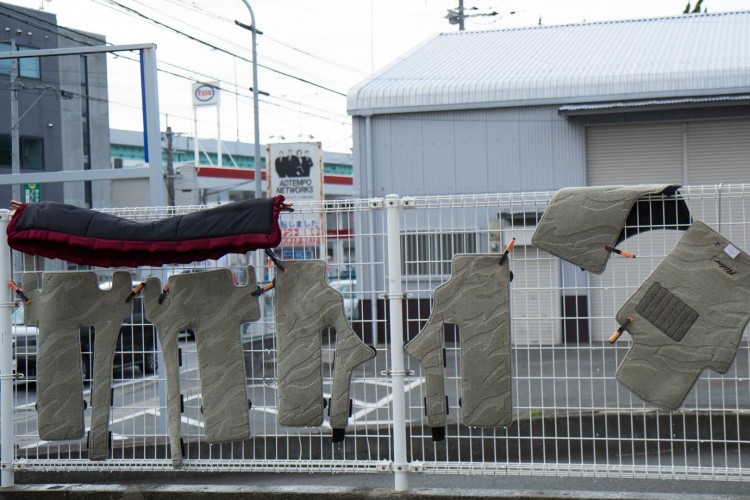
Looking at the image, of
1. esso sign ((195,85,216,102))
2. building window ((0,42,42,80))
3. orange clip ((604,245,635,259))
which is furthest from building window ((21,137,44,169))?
esso sign ((195,85,216,102))

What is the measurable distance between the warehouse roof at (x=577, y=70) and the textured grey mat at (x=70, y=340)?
13895mm

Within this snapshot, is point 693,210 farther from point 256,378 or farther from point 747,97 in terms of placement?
point 747,97

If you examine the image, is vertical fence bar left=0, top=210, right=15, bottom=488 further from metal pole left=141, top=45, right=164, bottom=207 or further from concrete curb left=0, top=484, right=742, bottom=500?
metal pole left=141, top=45, right=164, bottom=207

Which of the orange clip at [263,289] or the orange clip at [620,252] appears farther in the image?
the orange clip at [263,289]

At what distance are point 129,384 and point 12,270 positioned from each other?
109 centimetres

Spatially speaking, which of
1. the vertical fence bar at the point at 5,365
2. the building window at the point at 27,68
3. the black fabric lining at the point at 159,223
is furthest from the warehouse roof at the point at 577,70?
the black fabric lining at the point at 159,223

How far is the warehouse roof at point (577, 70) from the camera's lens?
706 inches

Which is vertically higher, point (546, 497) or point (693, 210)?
point (693, 210)

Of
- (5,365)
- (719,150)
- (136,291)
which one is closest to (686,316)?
(136,291)

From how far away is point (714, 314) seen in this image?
4516 millimetres

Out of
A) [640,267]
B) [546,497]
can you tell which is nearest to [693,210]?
[640,267]

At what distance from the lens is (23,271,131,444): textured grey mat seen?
5.39 meters

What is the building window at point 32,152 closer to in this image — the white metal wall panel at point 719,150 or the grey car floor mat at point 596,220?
the grey car floor mat at point 596,220

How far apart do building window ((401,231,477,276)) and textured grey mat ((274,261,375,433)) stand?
1.63 feet
